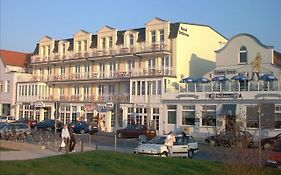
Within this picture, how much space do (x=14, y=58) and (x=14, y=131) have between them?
46410mm

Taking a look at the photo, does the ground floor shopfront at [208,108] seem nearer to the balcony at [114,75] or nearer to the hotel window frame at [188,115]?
the hotel window frame at [188,115]

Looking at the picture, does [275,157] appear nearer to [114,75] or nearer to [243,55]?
[243,55]

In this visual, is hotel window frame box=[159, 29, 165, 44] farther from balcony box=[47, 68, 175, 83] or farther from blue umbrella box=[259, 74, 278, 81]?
blue umbrella box=[259, 74, 278, 81]

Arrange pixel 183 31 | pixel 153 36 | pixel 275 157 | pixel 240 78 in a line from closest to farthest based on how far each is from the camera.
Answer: pixel 275 157 → pixel 240 78 → pixel 183 31 → pixel 153 36

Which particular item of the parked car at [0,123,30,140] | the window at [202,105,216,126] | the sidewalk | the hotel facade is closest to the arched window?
the window at [202,105,216,126]

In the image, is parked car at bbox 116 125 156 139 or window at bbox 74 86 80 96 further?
window at bbox 74 86 80 96

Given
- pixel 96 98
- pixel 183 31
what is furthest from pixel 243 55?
pixel 96 98

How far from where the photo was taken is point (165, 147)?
2469cm

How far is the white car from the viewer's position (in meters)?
24.3

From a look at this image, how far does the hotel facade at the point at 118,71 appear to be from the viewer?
53.3 m

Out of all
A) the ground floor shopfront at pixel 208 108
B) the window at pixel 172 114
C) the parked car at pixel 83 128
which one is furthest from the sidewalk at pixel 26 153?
the window at pixel 172 114

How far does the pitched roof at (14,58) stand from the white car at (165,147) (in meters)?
56.3

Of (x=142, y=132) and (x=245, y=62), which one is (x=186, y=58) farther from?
(x=142, y=132)

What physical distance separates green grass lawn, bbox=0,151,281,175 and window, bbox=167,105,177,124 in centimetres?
3164
